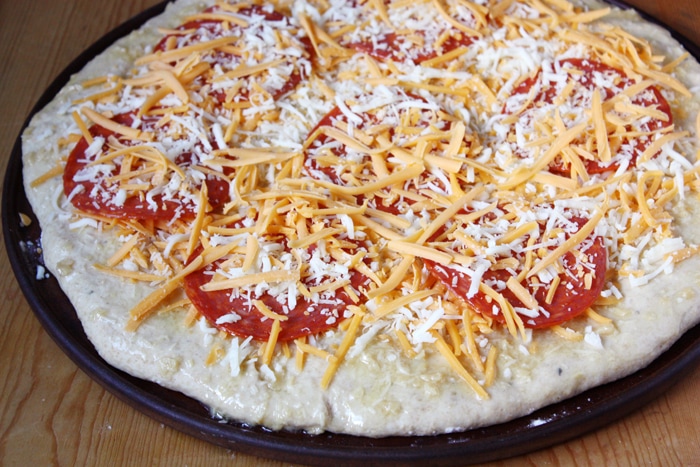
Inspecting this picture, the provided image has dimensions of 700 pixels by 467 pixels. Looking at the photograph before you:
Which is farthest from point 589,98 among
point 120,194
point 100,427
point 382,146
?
point 100,427

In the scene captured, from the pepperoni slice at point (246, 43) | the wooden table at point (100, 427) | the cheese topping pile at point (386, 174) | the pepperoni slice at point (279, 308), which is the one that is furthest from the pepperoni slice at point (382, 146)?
the wooden table at point (100, 427)

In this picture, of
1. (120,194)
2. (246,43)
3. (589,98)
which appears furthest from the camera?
(246,43)

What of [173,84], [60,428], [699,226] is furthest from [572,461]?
[173,84]

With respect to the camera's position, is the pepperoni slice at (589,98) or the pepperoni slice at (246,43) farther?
the pepperoni slice at (246,43)

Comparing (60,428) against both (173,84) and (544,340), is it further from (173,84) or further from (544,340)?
(544,340)

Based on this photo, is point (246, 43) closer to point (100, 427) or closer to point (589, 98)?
point (589, 98)

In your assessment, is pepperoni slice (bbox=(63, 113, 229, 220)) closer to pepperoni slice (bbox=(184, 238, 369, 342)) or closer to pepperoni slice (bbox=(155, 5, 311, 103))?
pepperoni slice (bbox=(184, 238, 369, 342))

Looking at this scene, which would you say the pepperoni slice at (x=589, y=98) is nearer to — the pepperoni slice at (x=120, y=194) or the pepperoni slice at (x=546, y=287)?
the pepperoni slice at (x=546, y=287)
